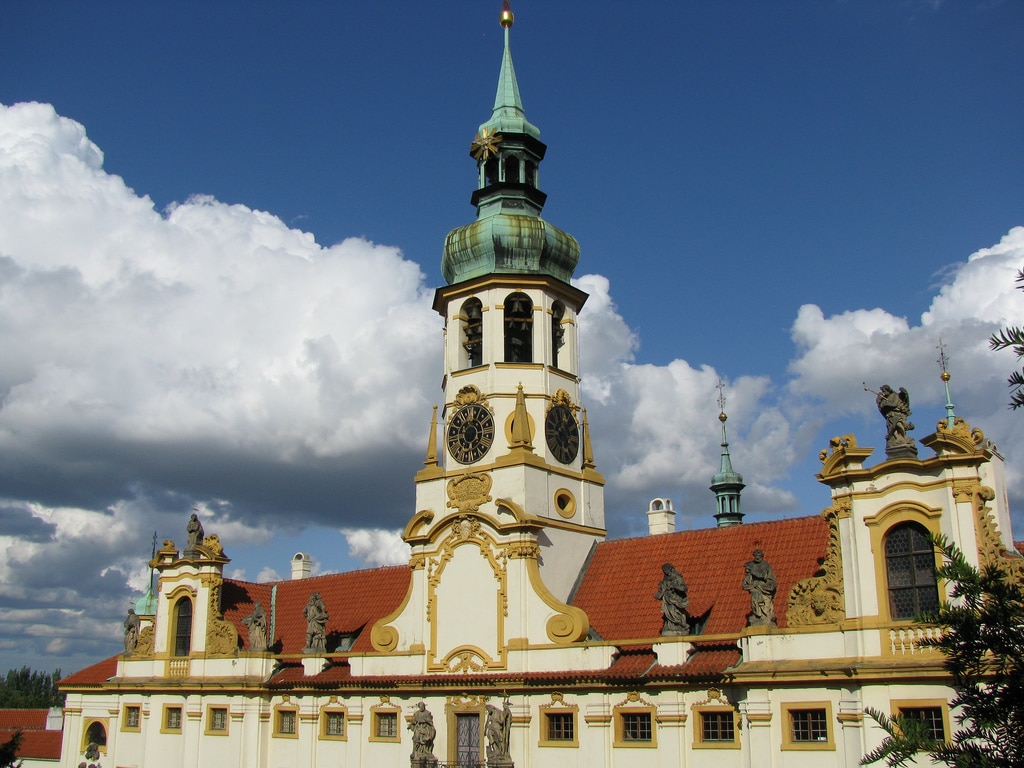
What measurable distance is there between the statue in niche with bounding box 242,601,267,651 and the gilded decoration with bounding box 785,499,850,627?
19.3 meters

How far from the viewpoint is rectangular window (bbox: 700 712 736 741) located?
25.5m

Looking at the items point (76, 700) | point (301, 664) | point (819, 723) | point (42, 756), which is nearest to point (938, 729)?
point (819, 723)

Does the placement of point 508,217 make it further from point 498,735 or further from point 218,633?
point 218,633

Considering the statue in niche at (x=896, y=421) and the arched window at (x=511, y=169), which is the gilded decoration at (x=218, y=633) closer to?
the arched window at (x=511, y=169)

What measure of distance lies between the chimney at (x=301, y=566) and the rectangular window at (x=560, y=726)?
64.1ft

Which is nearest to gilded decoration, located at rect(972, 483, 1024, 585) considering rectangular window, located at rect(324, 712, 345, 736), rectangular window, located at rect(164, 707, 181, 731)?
rectangular window, located at rect(324, 712, 345, 736)

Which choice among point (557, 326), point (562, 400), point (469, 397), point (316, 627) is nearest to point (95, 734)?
point (316, 627)

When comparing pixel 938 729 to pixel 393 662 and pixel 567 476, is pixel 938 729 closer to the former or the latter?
pixel 567 476

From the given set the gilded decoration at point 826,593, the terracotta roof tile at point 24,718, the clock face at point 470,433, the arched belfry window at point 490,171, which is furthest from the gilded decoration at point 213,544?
the terracotta roof tile at point 24,718

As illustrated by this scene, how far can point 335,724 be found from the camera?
110ft

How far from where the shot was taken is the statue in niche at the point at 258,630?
36250mm

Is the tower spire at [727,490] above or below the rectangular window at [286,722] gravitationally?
above

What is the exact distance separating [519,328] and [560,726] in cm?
1293

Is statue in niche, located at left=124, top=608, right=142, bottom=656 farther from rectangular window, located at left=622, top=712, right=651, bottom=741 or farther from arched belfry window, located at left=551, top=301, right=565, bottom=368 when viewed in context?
rectangular window, located at left=622, top=712, right=651, bottom=741
